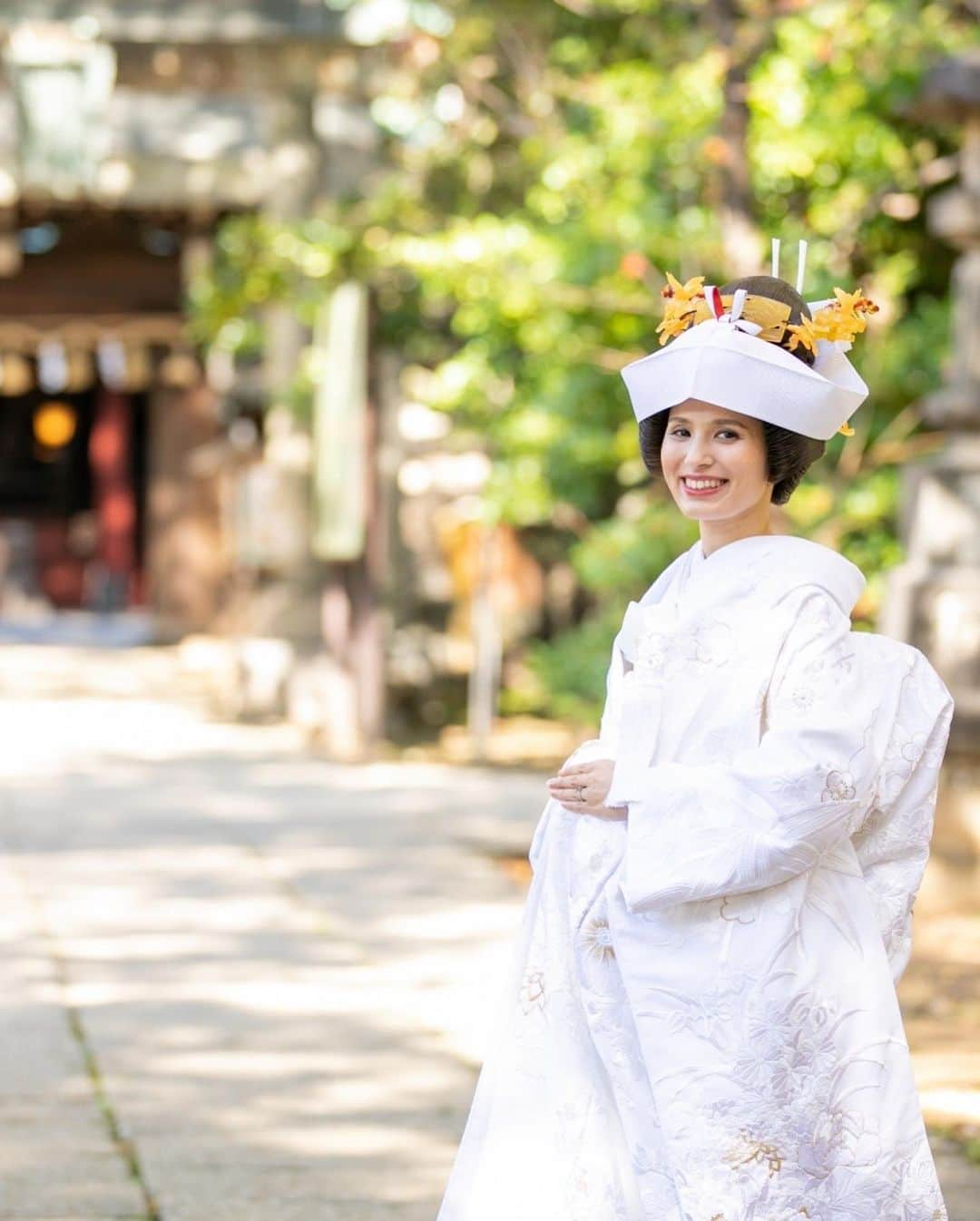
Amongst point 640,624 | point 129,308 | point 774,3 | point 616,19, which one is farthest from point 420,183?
→ point 640,624

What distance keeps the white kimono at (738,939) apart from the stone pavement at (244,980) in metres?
1.04

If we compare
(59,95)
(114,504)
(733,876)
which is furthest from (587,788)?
(114,504)

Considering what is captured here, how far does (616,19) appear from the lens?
31.6 ft

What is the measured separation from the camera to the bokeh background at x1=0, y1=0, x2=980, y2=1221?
646cm

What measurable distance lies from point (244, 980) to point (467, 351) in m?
4.32

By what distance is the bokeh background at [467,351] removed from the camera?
21.2ft

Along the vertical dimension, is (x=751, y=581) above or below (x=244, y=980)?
above

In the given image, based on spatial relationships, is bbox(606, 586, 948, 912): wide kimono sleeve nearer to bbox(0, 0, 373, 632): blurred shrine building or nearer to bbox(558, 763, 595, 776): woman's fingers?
bbox(558, 763, 595, 776): woman's fingers

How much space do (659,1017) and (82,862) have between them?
4.64 metres

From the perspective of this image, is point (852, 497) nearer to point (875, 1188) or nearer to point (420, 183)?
point (420, 183)

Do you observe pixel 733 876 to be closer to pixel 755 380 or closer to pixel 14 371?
pixel 755 380

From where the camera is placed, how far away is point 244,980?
5.33 metres

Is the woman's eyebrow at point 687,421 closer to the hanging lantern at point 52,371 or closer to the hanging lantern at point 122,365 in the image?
the hanging lantern at point 122,365

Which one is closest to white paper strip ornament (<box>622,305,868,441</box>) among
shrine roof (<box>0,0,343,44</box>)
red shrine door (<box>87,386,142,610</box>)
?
shrine roof (<box>0,0,343,44</box>)
